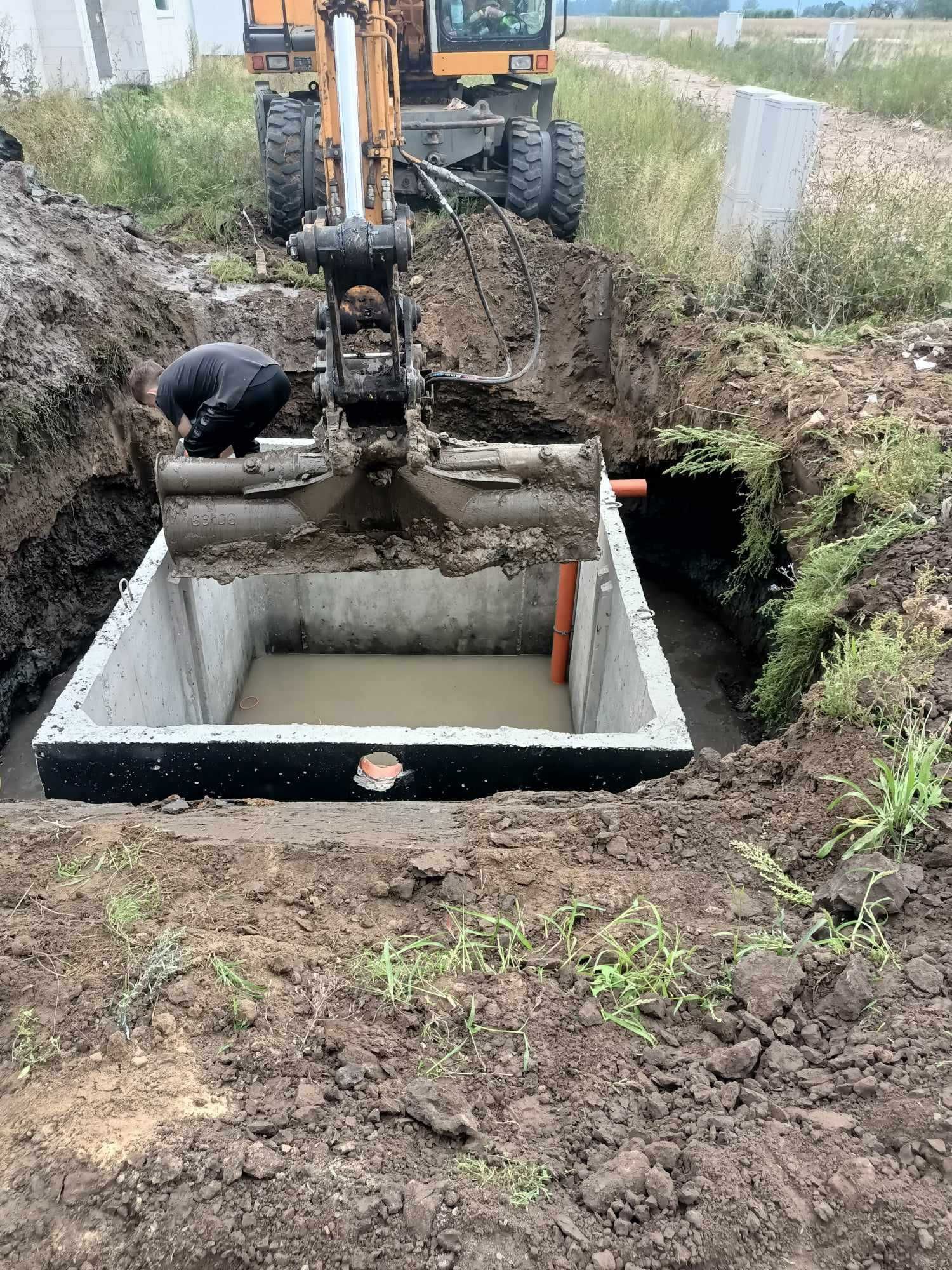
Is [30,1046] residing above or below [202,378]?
below

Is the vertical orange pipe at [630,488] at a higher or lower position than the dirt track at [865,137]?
lower

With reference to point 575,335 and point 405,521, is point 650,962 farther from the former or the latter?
point 575,335

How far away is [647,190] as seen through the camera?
7266mm

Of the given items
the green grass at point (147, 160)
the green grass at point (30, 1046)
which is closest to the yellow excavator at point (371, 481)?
the green grass at point (30, 1046)

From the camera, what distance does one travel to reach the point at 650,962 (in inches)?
81.0

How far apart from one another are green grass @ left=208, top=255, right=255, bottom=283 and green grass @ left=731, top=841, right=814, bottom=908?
633cm

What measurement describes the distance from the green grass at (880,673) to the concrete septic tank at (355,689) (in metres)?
0.64

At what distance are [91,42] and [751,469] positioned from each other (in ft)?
43.0

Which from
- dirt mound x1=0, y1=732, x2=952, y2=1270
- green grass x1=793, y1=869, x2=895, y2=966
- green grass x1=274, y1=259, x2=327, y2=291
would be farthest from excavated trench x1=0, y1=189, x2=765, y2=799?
green grass x1=793, y1=869, x2=895, y2=966

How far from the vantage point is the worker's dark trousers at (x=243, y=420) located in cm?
421

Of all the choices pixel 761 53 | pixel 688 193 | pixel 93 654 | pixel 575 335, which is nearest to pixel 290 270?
pixel 575 335

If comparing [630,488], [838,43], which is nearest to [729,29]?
[838,43]

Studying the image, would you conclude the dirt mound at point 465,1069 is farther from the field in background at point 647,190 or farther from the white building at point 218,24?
the white building at point 218,24

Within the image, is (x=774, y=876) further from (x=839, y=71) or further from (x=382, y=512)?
(x=839, y=71)
